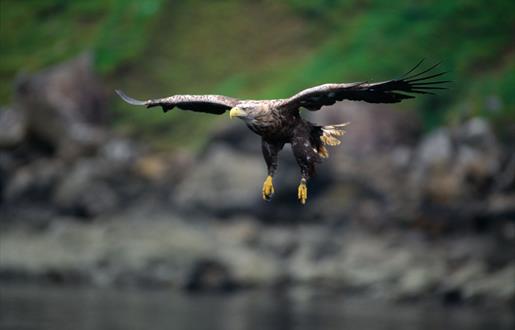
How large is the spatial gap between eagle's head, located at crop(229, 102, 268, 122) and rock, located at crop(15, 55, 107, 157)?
27.0 meters

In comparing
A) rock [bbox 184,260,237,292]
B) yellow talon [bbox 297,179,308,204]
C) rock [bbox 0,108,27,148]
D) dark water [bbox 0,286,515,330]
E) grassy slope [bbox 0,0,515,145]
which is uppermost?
grassy slope [bbox 0,0,515,145]

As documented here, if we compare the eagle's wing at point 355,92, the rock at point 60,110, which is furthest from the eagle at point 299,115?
the rock at point 60,110

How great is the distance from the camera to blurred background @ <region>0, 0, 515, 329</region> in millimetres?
32906

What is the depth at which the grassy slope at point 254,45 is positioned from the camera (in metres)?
41.7

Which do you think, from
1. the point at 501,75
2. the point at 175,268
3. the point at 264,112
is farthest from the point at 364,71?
the point at 264,112

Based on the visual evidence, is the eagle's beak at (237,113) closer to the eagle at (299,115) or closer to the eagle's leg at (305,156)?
the eagle at (299,115)

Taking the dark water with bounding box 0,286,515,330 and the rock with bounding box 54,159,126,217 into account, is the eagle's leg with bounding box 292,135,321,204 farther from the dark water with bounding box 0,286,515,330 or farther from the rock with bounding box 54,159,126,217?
the rock with bounding box 54,159,126,217

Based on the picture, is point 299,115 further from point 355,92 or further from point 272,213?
point 272,213

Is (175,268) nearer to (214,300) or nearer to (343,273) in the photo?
(214,300)

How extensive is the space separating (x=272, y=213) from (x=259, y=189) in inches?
45.9

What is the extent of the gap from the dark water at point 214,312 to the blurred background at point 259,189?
0.10 meters

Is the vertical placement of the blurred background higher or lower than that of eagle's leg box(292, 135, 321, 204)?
higher

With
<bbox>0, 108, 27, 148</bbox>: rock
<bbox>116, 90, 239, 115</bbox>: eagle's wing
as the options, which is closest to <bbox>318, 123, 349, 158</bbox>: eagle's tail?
<bbox>116, 90, 239, 115</bbox>: eagle's wing

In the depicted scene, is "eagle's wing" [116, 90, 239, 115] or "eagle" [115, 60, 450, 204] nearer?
"eagle" [115, 60, 450, 204]
